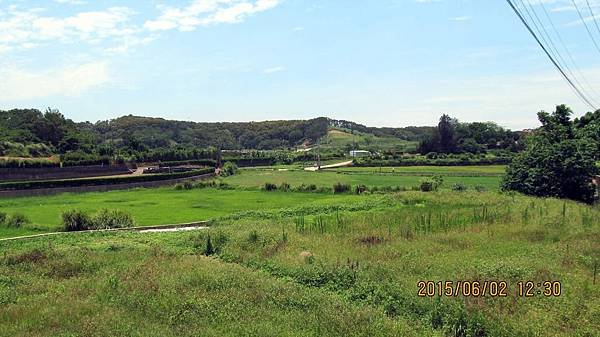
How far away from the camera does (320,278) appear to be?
538 inches

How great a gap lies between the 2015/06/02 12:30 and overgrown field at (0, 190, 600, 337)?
0.17 metres

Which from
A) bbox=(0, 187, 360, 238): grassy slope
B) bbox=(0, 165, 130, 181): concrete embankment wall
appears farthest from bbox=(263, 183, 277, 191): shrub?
bbox=(0, 165, 130, 181): concrete embankment wall

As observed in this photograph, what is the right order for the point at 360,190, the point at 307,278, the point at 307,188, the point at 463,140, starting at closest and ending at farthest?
the point at 307,278 < the point at 360,190 < the point at 307,188 < the point at 463,140

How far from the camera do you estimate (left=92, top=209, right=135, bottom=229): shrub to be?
26.4 meters

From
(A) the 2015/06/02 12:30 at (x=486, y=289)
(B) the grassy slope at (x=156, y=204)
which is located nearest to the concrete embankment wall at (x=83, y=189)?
(B) the grassy slope at (x=156, y=204)

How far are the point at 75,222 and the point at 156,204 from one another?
39.8 feet

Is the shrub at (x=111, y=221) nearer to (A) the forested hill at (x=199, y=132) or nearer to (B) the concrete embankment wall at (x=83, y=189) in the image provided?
(B) the concrete embankment wall at (x=83, y=189)

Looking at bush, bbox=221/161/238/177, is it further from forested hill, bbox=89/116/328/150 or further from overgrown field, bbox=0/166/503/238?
forested hill, bbox=89/116/328/150

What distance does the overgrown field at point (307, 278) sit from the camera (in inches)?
397

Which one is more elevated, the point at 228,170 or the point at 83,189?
the point at 228,170

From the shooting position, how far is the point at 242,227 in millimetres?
22281

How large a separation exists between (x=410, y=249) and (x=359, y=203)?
16.7 meters

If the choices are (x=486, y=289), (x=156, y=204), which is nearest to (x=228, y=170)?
(x=156, y=204)

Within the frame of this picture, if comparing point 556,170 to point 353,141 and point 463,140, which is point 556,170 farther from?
point 353,141
